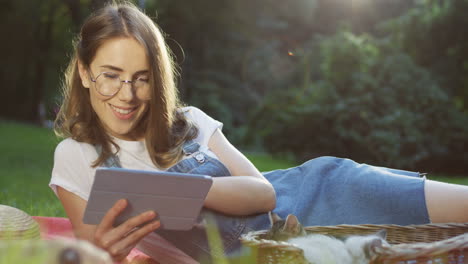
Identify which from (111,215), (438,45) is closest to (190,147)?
(111,215)

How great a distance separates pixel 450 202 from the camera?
236cm

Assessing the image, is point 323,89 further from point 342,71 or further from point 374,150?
point 374,150

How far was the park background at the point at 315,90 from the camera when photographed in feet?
30.1

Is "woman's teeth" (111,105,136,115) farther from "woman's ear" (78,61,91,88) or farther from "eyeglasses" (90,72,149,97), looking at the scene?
"woman's ear" (78,61,91,88)

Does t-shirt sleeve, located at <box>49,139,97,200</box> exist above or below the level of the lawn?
above

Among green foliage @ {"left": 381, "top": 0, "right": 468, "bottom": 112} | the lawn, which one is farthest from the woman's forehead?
green foliage @ {"left": 381, "top": 0, "right": 468, "bottom": 112}

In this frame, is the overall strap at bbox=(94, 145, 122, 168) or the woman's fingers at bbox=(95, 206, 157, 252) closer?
the woman's fingers at bbox=(95, 206, 157, 252)

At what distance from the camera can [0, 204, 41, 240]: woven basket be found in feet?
7.31

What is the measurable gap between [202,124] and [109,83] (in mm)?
607

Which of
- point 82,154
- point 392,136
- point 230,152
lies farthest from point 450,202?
point 392,136

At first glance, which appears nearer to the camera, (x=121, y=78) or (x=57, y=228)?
(x=121, y=78)

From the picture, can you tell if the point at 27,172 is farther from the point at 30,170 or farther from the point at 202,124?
the point at 202,124

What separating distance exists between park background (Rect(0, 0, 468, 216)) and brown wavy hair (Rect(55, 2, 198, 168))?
0.85 meters

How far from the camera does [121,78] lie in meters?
2.35
